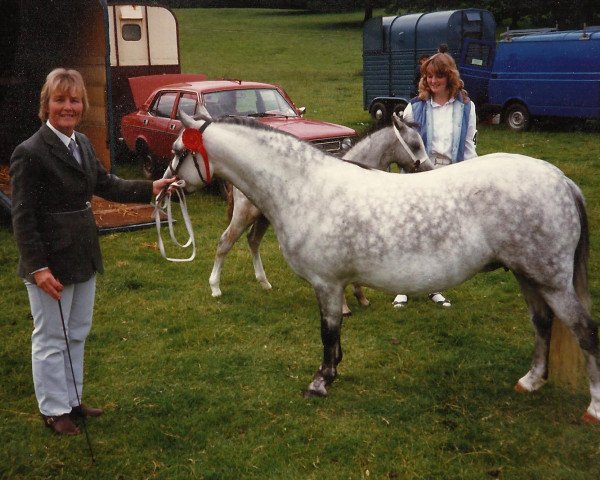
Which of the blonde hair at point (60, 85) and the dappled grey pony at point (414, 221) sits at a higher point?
the blonde hair at point (60, 85)

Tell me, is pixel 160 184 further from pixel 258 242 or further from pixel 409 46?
pixel 409 46

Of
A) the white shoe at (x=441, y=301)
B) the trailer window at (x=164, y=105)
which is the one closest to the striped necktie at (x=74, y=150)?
the white shoe at (x=441, y=301)

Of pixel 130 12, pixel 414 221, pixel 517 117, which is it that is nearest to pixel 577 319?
pixel 414 221

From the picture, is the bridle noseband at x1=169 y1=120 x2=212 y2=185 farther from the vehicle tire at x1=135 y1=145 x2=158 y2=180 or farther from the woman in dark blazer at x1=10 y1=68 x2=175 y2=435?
the vehicle tire at x1=135 y1=145 x2=158 y2=180

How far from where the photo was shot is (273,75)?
29.9 m

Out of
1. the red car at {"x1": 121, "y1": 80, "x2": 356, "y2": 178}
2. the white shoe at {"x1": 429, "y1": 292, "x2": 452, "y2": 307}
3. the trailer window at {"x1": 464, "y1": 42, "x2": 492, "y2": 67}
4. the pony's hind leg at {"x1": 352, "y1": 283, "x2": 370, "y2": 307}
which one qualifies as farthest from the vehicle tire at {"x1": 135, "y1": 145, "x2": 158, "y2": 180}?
the trailer window at {"x1": 464, "y1": 42, "x2": 492, "y2": 67}

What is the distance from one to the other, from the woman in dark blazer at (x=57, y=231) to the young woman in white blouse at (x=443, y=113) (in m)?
2.78

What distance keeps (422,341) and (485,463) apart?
182cm

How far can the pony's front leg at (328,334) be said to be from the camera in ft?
14.5

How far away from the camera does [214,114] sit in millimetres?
10539

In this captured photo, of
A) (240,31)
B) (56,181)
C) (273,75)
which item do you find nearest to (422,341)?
(56,181)

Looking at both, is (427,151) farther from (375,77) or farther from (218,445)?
(375,77)

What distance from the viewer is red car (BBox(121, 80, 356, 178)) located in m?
10.4

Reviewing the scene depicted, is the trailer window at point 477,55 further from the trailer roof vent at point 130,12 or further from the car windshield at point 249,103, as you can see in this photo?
the trailer roof vent at point 130,12
